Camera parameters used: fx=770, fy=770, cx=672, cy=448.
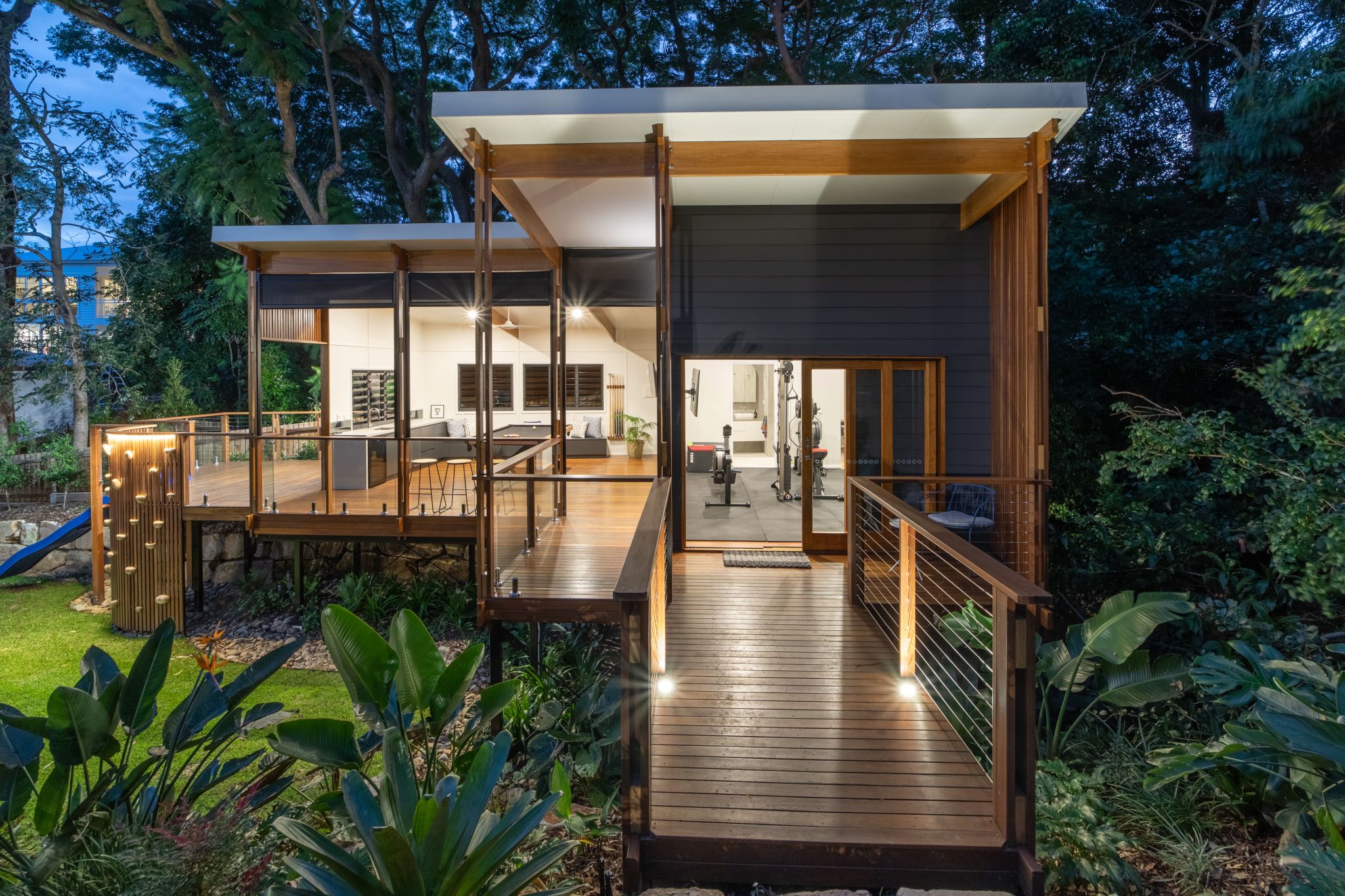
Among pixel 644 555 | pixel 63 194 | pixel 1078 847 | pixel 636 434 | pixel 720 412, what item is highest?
pixel 63 194

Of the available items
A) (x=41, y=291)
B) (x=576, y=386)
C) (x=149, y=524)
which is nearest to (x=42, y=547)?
(x=149, y=524)

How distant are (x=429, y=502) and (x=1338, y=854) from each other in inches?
301

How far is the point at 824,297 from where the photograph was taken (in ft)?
24.6

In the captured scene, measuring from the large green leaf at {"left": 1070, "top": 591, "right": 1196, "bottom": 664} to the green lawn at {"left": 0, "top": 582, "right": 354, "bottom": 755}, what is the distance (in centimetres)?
541

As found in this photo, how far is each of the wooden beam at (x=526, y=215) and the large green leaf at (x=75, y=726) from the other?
372 cm

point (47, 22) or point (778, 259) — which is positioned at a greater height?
point (47, 22)

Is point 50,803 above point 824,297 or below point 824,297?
below

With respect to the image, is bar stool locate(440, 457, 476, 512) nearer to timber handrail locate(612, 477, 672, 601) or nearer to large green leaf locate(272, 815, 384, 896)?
timber handrail locate(612, 477, 672, 601)

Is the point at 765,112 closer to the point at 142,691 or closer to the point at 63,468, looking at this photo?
the point at 142,691

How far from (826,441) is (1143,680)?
4.48 metres

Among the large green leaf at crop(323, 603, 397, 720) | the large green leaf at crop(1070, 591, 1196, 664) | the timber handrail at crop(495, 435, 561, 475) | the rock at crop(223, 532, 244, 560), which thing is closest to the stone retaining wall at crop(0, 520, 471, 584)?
the rock at crop(223, 532, 244, 560)

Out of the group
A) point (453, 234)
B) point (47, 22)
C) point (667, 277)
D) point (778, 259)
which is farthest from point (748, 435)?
point (47, 22)

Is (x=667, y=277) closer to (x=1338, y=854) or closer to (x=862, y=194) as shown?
(x=862, y=194)

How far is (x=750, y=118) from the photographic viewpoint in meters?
4.84
